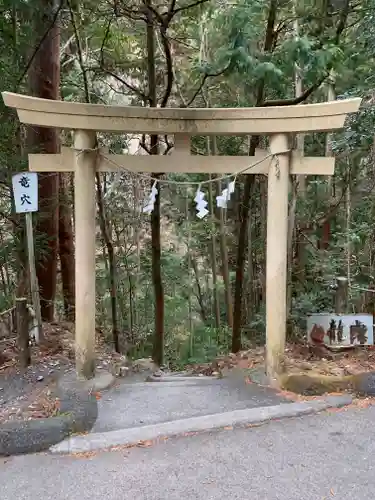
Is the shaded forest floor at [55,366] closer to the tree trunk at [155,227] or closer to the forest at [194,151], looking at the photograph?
the forest at [194,151]

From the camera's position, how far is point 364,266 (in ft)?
22.3

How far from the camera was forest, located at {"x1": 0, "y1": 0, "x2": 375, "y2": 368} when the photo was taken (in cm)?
493

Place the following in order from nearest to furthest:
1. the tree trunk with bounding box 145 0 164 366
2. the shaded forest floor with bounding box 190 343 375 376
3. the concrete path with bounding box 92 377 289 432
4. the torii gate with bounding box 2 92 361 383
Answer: the concrete path with bounding box 92 377 289 432 → the torii gate with bounding box 2 92 361 383 → the shaded forest floor with bounding box 190 343 375 376 → the tree trunk with bounding box 145 0 164 366

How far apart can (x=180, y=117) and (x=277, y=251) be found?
1392 millimetres

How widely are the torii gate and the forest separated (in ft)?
1.39

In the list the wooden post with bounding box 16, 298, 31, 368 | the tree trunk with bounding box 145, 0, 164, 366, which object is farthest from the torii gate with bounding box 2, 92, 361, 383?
the tree trunk with bounding box 145, 0, 164, 366

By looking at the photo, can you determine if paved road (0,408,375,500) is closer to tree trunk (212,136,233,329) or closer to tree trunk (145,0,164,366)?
tree trunk (145,0,164,366)

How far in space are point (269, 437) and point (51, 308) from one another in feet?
12.7

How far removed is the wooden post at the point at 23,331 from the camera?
4285 mm

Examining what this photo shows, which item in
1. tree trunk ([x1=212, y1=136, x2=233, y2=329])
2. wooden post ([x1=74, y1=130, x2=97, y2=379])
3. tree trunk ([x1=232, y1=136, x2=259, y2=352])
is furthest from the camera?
tree trunk ([x1=212, y1=136, x2=233, y2=329])

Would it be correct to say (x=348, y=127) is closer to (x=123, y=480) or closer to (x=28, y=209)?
(x=28, y=209)

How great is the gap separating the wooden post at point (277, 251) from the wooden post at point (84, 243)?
152 centimetres

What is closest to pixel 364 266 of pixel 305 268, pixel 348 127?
pixel 305 268

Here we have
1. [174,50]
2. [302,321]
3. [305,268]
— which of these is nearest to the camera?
[302,321]
